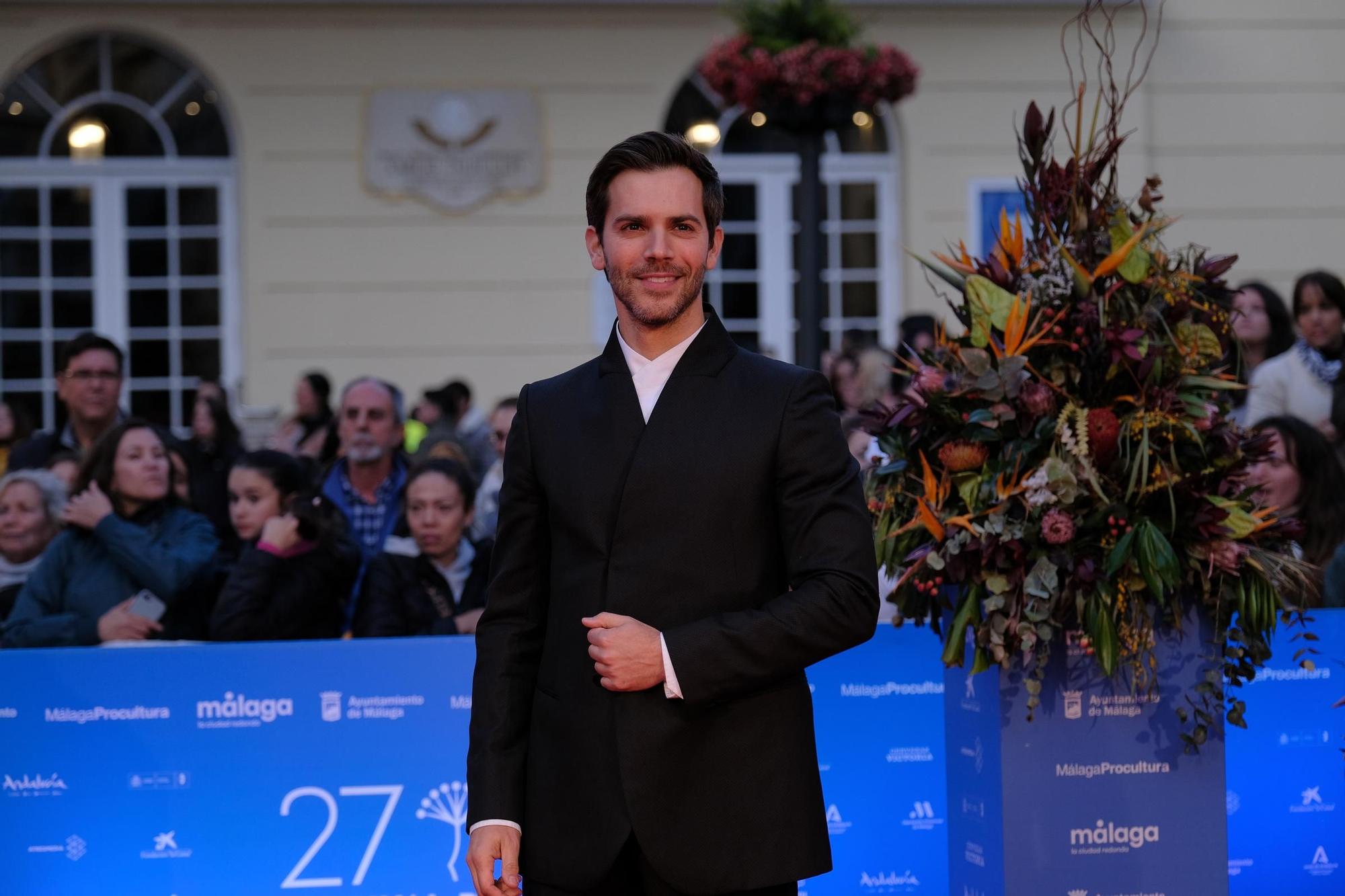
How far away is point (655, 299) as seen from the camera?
8.34 feet

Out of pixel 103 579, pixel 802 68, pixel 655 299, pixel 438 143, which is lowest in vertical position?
pixel 103 579

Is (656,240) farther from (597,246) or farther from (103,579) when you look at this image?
(103,579)

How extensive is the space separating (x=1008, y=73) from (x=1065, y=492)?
9641 mm

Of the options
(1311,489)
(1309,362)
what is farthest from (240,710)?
(1309,362)

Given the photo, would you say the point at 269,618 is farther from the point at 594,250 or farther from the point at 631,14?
the point at 631,14

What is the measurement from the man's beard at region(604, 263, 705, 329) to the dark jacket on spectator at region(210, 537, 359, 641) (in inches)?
130

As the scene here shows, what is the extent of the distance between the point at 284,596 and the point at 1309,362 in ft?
14.3

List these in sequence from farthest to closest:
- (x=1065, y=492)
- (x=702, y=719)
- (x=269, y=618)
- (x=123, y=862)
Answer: (x=269, y=618) < (x=123, y=862) < (x=1065, y=492) < (x=702, y=719)

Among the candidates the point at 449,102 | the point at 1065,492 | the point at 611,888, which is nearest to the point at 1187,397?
the point at 1065,492

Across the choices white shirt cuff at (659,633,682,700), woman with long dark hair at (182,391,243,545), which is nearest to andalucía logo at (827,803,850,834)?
white shirt cuff at (659,633,682,700)

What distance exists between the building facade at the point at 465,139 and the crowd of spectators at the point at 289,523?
4.90 m

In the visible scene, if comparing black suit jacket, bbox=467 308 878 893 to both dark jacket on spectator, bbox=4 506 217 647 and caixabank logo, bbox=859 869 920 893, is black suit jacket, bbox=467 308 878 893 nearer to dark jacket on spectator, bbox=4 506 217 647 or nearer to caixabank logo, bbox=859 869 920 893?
caixabank logo, bbox=859 869 920 893

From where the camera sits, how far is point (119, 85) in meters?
12.0

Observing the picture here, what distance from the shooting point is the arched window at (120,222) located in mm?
12008
